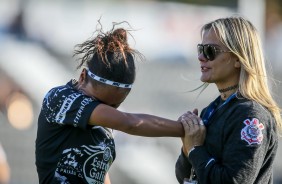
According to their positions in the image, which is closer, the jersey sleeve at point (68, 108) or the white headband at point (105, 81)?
the jersey sleeve at point (68, 108)

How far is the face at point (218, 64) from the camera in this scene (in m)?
3.47

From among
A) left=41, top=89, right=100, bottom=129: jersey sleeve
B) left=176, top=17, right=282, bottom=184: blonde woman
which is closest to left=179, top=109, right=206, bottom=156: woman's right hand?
left=176, top=17, right=282, bottom=184: blonde woman

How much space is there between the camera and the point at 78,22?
27.3ft

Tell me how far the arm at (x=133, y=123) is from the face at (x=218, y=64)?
30 cm

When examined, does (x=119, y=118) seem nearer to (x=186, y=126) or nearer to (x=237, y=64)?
(x=186, y=126)

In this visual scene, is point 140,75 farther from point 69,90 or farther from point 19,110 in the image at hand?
point 69,90

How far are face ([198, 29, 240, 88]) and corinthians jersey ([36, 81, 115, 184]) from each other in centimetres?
59

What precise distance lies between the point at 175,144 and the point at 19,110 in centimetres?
195

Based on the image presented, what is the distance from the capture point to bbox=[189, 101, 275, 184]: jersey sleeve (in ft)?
10.5

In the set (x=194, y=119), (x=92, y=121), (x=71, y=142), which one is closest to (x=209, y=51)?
(x=194, y=119)

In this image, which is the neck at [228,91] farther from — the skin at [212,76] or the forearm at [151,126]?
the forearm at [151,126]

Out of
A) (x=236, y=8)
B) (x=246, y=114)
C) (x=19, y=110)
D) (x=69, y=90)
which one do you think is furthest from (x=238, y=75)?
(x=236, y=8)

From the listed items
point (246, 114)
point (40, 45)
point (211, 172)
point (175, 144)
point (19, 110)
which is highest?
point (246, 114)

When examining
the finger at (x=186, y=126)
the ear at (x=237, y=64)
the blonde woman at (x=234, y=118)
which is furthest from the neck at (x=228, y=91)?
the finger at (x=186, y=126)
